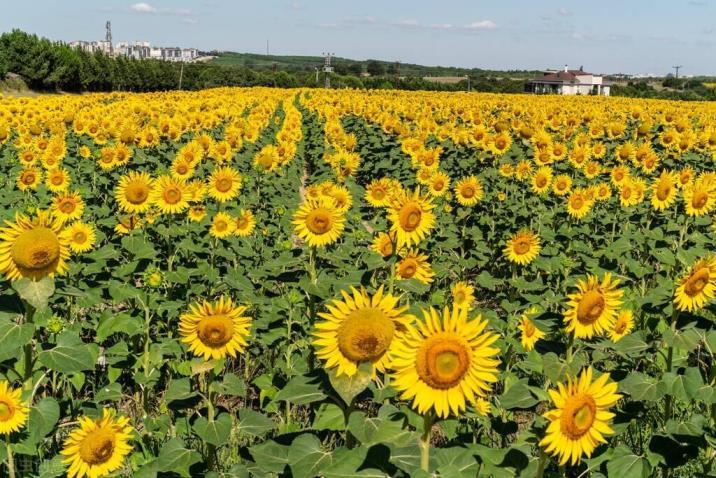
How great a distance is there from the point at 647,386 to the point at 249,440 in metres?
2.67

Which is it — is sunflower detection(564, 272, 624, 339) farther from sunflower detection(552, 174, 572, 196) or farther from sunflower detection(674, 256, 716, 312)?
sunflower detection(552, 174, 572, 196)

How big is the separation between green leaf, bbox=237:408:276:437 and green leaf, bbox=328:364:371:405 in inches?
34.3

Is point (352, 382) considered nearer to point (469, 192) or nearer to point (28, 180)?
point (469, 192)

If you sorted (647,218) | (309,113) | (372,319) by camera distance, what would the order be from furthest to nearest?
(309,113), (647,218), (372,319)

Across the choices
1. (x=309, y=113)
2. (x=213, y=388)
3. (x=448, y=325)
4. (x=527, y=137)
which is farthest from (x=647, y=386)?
(x=309, y=113)

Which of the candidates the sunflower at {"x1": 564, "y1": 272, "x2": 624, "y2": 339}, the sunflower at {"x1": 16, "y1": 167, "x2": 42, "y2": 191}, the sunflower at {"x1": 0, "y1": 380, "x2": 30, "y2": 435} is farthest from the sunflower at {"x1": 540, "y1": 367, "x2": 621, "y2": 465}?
the sunflower at {"x1": 16, "y1": 167, "x2": 42, "y2": 191}

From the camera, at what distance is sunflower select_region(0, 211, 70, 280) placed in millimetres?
2846

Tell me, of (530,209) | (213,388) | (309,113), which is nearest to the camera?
(213,388)

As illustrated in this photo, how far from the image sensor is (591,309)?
122 inches

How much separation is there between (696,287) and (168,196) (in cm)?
480

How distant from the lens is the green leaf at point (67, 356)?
2.82m

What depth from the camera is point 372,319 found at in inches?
92.2

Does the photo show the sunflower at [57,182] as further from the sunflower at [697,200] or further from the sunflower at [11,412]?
the sunflower at [697,200]

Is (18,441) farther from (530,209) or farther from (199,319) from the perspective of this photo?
(530,209)
